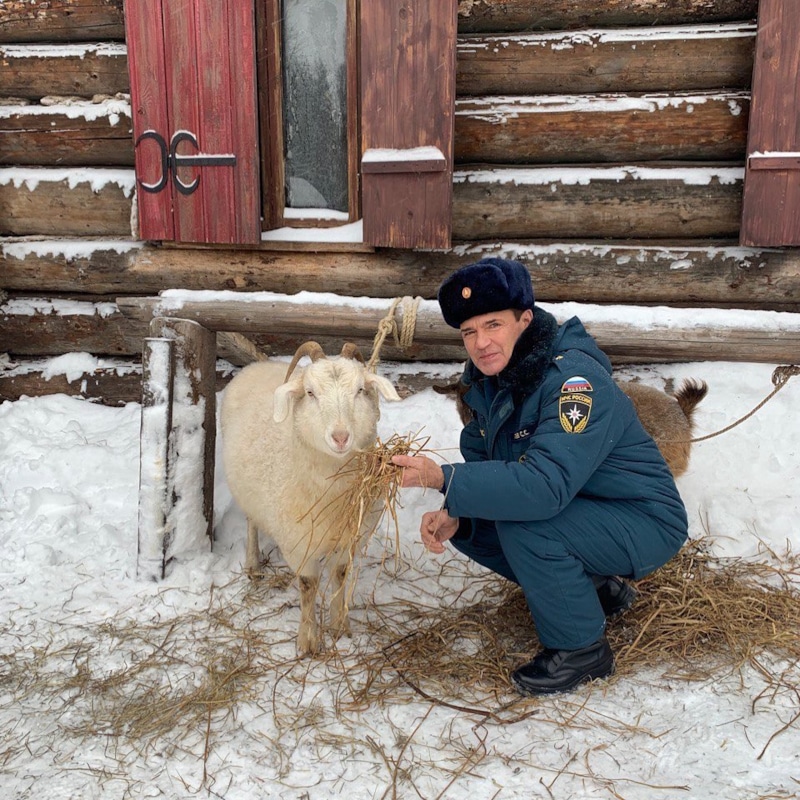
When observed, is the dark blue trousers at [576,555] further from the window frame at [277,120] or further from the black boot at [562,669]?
the window frame at [277,120]

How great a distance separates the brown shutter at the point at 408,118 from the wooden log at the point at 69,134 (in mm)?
2036

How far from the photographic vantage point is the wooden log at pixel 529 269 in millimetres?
4984

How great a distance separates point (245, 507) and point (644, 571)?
203cm

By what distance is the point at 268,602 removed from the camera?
3.60 meters

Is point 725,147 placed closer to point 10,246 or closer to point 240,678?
point 240,678

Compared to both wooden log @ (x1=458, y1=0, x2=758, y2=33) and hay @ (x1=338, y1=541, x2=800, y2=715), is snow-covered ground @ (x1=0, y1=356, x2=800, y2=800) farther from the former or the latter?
wooden log @ (x1=458, y1=0, x2=758, y2=33)

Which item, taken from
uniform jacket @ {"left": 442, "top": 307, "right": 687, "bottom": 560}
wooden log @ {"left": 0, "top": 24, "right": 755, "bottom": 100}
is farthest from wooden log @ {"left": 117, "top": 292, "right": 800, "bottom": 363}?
wooden log @ {"left": 0, "top": 24, "right": 755, "bottom": 100}

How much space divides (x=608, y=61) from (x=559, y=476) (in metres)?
3.63

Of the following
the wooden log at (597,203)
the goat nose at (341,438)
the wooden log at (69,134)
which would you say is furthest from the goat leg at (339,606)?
the wooden log at (69,134)

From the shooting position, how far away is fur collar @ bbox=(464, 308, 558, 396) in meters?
2.77

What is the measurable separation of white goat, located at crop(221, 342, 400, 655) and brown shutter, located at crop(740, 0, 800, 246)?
316 cm

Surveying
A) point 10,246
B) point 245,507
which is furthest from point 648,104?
point 10,246

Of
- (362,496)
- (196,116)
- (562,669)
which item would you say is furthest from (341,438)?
(196,116)

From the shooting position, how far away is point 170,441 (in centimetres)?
374
